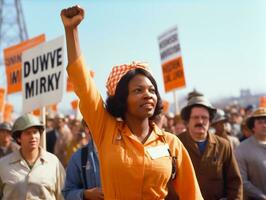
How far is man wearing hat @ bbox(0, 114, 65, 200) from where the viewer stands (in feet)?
16.4

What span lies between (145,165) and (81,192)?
140 cm

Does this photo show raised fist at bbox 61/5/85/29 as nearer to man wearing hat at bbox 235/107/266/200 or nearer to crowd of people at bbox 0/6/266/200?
crowd of people at bbox 0/6/266/200

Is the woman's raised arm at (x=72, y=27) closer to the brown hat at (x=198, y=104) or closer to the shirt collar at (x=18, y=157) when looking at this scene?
the brown hat at (x=198, y=104)

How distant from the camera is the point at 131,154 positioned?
8.87ft

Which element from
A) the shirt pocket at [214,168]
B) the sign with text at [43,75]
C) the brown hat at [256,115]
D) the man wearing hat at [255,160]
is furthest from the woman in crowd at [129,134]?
the sign with text at [43,75]

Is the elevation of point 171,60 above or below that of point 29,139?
above

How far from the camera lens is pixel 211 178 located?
4.38 metres

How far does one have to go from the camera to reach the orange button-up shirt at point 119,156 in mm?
2674

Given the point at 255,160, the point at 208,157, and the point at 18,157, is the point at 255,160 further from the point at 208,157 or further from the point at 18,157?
the point at 18,157

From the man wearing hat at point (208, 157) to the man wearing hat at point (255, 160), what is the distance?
3.62 ft

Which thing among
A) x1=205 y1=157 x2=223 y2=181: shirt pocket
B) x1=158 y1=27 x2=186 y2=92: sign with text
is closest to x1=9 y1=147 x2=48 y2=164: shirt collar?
x1=205 y1=157 x2=223 y2=181: shirt pocket

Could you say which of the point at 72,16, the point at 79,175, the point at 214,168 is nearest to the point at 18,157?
the point at 79,175

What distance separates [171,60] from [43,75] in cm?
432

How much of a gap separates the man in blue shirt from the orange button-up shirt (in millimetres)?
1237
